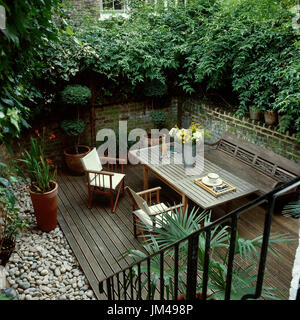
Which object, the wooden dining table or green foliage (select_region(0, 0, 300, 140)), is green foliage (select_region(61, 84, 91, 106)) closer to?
green foliage (select_region(0, 0, 300, 140))

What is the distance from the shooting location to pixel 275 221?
505cm

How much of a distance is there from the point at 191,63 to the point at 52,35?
13.9 feet

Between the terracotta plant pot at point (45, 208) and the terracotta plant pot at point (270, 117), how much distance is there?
371 centimetres

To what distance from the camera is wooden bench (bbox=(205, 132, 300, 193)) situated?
500 centimetres

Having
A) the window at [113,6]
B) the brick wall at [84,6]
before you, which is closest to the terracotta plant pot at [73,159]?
the brick wall at [84,6]

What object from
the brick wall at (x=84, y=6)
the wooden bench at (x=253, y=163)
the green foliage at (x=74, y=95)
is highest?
the brick wall at (x=84, y=6)

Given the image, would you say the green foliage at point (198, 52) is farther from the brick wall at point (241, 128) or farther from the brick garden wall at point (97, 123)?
the brick garden wall at point (97, 123)

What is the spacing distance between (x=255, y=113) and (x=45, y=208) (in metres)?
3.91

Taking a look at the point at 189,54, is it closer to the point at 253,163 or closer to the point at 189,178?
the point at 253,163

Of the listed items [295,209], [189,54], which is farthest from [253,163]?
[295,209]

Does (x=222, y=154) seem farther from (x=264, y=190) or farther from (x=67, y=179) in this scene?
(x=67, y=179)

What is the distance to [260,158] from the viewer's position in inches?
218

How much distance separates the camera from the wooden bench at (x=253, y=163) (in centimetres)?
500
